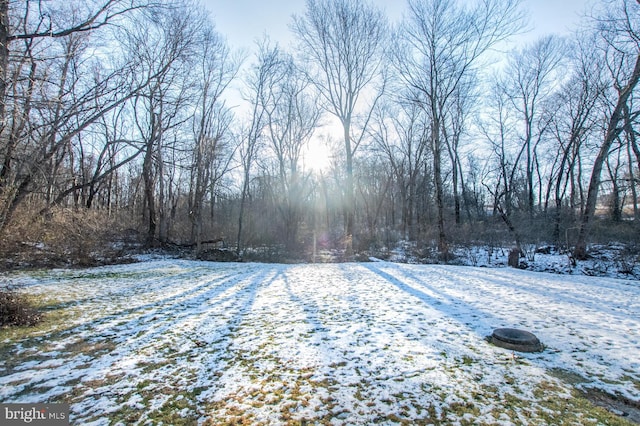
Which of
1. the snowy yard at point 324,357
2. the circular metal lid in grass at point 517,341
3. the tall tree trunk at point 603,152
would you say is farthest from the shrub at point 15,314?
the tall tree trunk at point 603,152

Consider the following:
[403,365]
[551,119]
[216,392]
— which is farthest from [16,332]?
[551,119]

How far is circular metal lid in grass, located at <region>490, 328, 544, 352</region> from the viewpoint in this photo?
3.24 metres

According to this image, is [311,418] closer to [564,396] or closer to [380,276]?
[564,396]

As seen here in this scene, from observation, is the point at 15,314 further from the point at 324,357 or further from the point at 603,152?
the point at 603,152

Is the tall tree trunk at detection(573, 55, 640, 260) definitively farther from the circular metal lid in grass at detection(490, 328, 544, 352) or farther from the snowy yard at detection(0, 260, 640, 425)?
the circular metal lid in grass at detection(490, 328, 544, 352)

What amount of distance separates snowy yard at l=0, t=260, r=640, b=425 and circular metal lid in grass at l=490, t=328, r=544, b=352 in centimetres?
12

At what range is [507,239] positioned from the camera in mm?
15234

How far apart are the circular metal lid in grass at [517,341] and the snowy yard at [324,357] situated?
118 millimetres

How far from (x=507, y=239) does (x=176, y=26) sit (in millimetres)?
17416

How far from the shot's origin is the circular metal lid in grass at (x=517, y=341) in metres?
3.24

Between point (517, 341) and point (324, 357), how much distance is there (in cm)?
219

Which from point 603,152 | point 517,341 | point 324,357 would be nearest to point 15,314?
point 324,357

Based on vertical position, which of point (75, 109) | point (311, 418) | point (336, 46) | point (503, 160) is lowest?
point (311, 418)

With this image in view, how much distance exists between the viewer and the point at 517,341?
3.29 m
